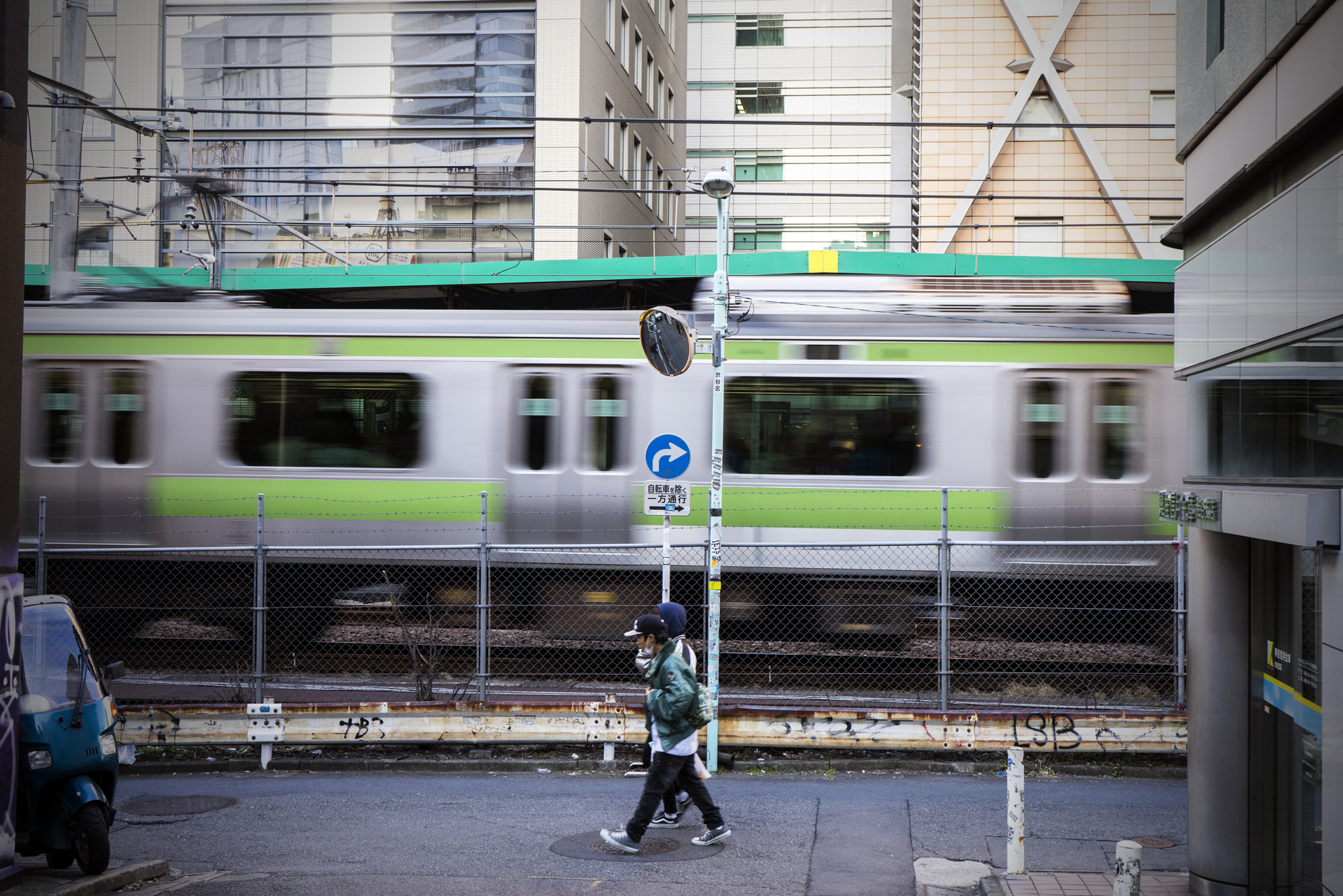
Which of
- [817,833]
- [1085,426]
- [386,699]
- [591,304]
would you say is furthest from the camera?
[591,304]

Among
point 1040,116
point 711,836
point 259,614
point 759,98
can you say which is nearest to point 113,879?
point 711,836

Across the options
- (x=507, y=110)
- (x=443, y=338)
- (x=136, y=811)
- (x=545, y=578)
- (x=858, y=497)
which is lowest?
(x=136, y=811)

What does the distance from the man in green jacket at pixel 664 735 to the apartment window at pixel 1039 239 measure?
58.0 feet

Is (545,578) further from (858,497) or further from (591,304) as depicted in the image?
(591,304)

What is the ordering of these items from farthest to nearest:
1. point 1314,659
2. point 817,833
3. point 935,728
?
point 935,728, point 817,833, point 1314,659

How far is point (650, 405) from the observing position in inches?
442

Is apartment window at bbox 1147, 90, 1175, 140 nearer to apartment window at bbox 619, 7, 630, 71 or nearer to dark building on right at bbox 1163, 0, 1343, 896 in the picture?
apartment window at bbox 619, 7, 630, 71

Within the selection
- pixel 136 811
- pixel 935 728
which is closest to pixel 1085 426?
Result: pixel 935 728

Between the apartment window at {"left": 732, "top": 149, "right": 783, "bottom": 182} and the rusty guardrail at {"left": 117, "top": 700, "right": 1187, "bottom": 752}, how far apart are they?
34866 mm

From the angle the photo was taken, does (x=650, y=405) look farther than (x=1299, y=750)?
Yes

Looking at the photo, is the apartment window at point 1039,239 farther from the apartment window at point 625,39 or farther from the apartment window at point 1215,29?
the apartment window at point 1215,29

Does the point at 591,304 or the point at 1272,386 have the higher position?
the point at 591,304

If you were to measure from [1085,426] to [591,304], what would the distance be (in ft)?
23.9

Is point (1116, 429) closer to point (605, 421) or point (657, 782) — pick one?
point (605, 421)
